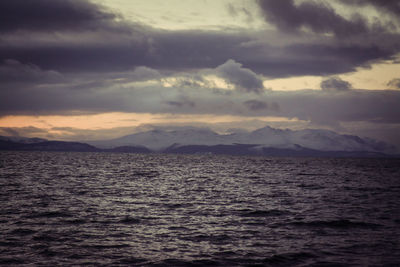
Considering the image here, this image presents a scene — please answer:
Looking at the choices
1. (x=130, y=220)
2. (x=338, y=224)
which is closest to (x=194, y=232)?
(x=130, y=220)

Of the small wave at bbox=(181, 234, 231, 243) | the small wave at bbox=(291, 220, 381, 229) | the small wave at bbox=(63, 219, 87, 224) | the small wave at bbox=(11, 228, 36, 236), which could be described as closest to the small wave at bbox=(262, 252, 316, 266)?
the small wave at bbox=(181, 234, 231, 243)

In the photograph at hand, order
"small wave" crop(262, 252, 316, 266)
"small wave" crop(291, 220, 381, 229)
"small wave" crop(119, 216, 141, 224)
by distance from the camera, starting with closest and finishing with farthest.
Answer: "small wave" crop(262, 252, 316, 266) → "small wave" crop(291, 220, 381, 229) → "small wave" crop(119, 216, 141, 224)

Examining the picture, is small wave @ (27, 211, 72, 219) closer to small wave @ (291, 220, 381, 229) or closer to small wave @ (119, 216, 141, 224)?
small wave @ (119, 216, 141, 224)

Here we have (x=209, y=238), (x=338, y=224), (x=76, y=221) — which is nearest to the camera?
(x=209, y=238)

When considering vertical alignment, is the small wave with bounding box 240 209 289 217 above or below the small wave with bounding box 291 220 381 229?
below

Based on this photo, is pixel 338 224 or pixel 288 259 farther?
pixel 338 224

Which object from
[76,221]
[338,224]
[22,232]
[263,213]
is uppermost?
[22,232]

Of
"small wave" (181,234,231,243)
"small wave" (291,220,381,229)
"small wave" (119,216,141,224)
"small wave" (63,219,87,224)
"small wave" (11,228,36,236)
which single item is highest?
"small wave" (11,228,36,236)

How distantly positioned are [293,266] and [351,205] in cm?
2519

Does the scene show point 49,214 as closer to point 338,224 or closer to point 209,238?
point 209,238

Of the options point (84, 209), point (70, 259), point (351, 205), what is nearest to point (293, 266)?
point (70, 259)

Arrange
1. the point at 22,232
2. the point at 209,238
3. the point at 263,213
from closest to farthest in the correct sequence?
the point at 209,238 < the point at 22,232 < the point at 263,213

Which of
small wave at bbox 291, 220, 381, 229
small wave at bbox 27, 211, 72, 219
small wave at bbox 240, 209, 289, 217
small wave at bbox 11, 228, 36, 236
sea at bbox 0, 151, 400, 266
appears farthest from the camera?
small wave at bbox 240, 209, 289, 217

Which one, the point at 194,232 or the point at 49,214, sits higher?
the point at 49,214
